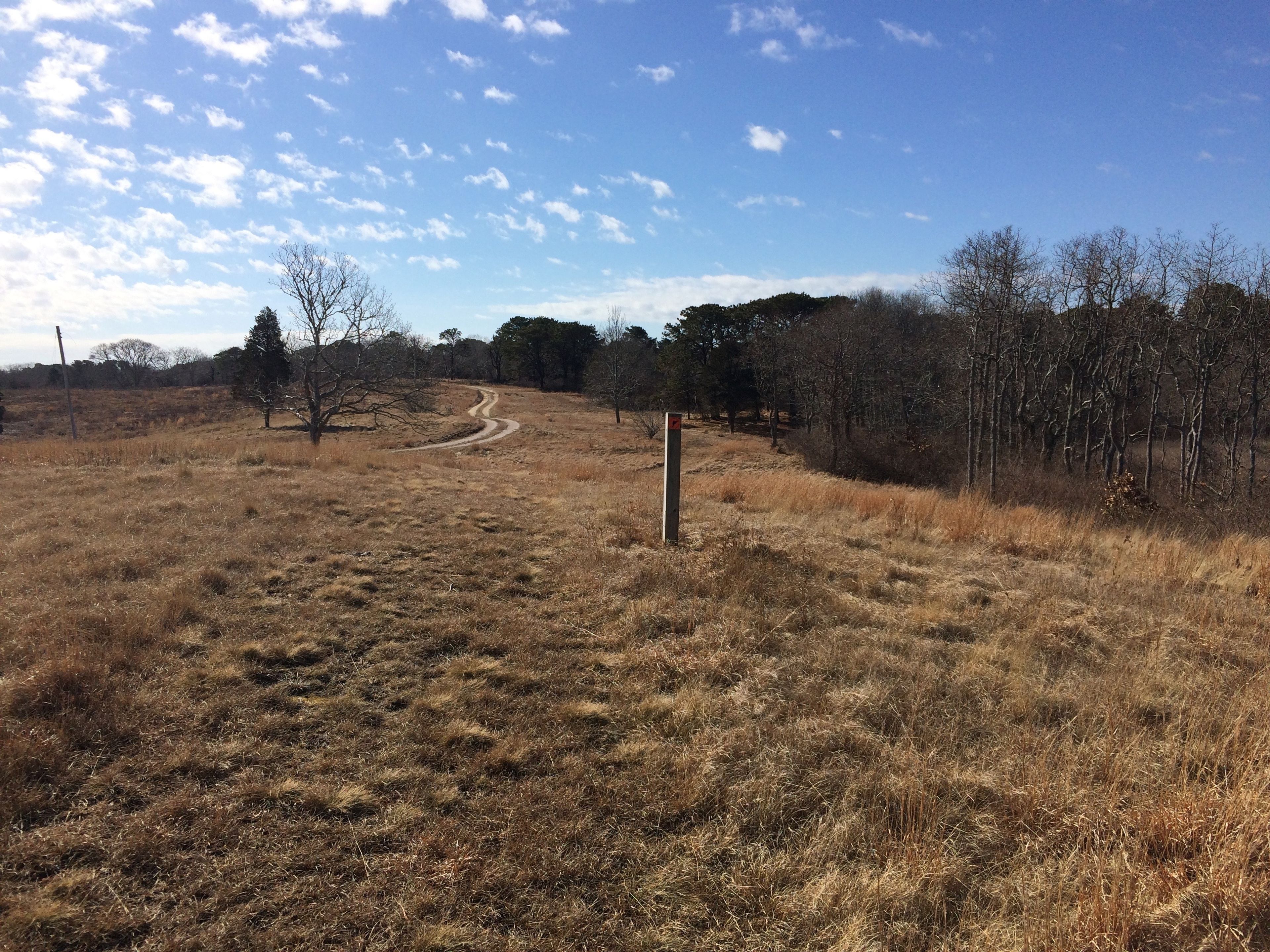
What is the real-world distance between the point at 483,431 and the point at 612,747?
1812 inches

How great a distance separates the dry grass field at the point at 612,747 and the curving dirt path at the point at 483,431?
27.6 meters

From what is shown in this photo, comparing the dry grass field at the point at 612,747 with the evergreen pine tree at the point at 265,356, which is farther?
the evergreen pine tree at the point at 265,356

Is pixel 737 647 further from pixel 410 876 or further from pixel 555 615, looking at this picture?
pixel 410 876

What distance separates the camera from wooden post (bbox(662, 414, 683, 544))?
8625 mm

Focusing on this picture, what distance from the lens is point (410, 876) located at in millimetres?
2764

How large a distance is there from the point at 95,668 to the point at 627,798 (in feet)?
11.5

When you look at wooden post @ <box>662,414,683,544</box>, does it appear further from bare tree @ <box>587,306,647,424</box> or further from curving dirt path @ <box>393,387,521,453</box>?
bare tree @ <box>587,306,647,424</box>

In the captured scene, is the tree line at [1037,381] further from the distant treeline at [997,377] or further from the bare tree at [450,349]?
the bare tree at [450,349]

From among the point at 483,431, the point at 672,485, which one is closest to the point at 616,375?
the point at 483,431

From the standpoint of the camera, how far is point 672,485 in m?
8.66

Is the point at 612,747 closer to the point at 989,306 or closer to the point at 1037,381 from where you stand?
the point at 989,306

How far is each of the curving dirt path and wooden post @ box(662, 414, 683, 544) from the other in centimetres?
2591

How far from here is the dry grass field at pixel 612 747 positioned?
8.61 feet

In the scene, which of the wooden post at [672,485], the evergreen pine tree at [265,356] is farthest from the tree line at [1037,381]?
the evergreen pine tree at [265,356]
